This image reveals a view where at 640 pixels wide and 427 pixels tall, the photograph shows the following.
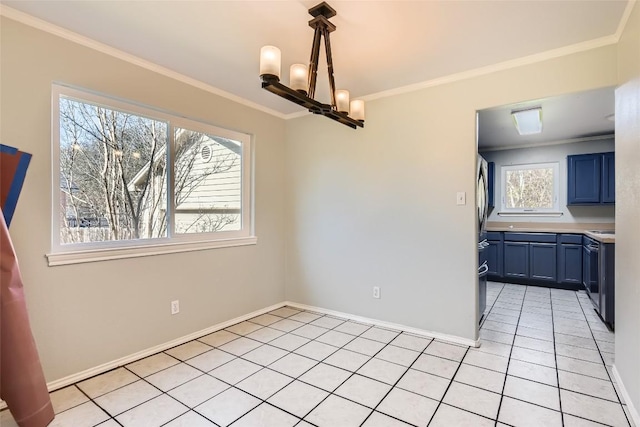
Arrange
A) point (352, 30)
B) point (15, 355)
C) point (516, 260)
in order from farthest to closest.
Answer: point (516, 260)
point (352, 30)
point (15, 355)

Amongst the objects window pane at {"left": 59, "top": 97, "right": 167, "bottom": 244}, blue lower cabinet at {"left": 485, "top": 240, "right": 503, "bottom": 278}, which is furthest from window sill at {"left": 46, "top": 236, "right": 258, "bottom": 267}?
blue lower cabinet at {"left": 485, "top": 240, "right": 503, "bottom": 278}

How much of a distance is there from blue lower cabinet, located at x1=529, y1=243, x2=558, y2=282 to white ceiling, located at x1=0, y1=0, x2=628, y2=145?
3379 mm

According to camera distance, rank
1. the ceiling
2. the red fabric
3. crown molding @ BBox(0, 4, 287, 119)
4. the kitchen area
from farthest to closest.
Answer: the kitchen area < the ceiling < crown molding @ BBox(0, 4, 287, 119) < the red fabric

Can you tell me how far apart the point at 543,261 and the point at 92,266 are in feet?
18.1

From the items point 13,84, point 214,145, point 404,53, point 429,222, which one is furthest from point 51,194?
point 429,222

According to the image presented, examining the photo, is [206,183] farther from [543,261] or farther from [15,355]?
[543,261]

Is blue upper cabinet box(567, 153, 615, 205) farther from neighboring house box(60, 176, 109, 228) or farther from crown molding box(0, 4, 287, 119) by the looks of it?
neighboring house box(60, 176, 109, 228)

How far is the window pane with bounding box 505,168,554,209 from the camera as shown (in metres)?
5.25

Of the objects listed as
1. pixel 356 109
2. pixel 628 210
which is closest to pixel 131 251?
pixel 356 109

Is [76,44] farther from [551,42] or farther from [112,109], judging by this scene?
[551,42]

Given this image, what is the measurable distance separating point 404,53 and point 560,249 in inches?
159

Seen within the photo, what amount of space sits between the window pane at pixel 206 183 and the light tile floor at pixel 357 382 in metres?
1.09

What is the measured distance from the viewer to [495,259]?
16.8 ft

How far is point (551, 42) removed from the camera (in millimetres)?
2221
